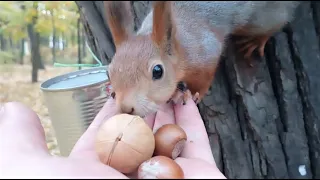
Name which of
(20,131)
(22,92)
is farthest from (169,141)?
(22,92)

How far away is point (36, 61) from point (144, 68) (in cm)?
76

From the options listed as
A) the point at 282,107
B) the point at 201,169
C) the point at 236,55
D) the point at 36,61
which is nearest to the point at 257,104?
the point at 282,107

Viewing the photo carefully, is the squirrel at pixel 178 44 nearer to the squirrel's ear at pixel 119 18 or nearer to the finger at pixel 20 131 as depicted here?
the squirrel's ear at pixel 119 18

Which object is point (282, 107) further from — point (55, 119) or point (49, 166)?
point (49, 166)

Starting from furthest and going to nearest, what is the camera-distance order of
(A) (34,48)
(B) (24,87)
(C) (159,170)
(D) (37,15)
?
(A) (34,48), (D) (37,15), (B) (24,87), (C) (159,170)

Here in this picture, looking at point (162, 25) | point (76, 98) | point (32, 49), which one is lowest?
point (32, 49)

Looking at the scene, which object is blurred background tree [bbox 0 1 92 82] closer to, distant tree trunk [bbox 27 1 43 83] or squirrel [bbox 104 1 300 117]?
distant tree trunk [bbox 27 1 43 83]

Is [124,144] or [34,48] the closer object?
[124,144]

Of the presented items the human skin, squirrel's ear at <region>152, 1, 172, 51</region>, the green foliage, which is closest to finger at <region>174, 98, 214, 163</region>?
the human skin

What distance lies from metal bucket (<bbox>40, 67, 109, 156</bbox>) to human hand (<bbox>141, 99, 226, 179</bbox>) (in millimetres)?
99

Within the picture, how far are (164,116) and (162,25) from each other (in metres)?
0.21

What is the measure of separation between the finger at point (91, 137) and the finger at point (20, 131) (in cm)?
4

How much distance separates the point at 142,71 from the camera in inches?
25.8

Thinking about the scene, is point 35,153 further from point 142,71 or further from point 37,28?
point 37,28
